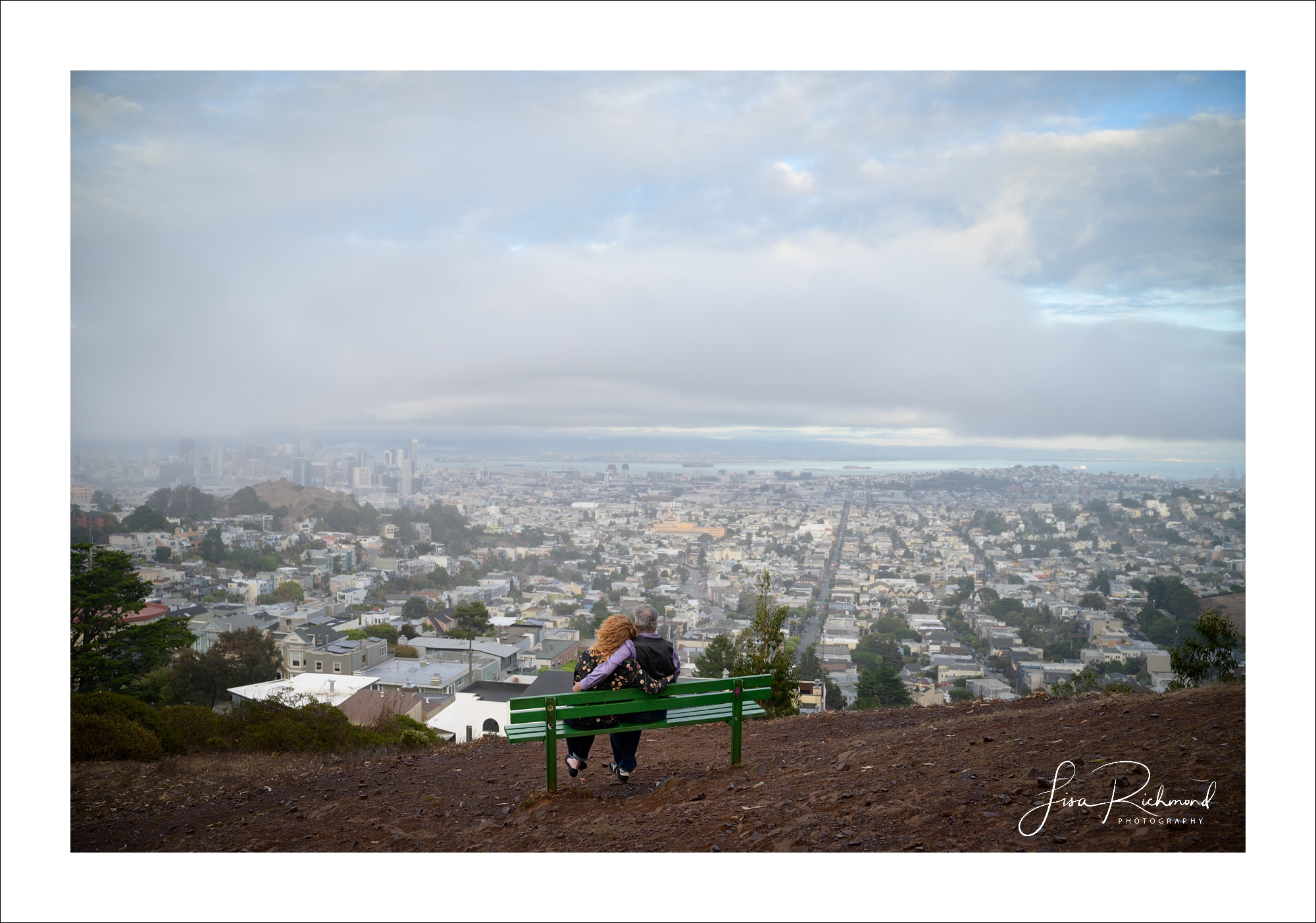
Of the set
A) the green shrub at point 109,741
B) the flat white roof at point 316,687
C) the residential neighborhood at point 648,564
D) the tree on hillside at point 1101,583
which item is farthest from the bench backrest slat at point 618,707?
the tree on hillside at point 1101,583

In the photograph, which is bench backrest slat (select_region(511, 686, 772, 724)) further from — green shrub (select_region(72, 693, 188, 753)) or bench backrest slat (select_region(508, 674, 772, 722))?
green shrub (select_region(72, 693, 188, 753))

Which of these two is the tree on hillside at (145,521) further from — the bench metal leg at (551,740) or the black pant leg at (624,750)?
the black pant leg at (624,750)

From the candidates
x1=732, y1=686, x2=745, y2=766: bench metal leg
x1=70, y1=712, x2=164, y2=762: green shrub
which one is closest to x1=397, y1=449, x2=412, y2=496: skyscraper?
x1=70, y1=712, x2=164, y2=762: green shrub

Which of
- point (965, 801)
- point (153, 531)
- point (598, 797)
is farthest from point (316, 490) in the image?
point (965, 801)

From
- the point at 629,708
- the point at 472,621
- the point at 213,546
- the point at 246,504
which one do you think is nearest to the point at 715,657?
the point at 472,621

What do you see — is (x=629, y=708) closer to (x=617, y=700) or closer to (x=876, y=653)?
(x=617, y=700)

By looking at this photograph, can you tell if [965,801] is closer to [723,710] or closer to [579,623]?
[723,710]
